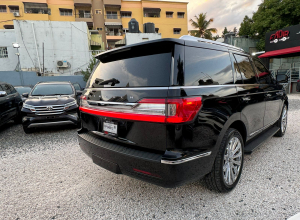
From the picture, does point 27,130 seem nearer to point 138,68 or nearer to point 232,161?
point 138,68

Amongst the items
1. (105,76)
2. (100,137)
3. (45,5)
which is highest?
(45,5)

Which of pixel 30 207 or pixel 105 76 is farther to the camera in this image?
pixel 105 76

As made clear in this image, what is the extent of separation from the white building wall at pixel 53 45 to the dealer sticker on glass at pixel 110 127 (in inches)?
862

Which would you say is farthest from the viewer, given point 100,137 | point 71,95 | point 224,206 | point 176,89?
point 71,95

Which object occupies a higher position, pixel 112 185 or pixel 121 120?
pixel 121 120

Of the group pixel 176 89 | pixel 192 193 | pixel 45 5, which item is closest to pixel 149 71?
pixel 176 89

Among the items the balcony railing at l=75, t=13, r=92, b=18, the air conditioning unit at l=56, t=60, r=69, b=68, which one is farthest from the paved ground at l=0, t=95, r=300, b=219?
the balcony railing at l=75, t=13, r=92, b=18

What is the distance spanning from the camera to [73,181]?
9.00ft

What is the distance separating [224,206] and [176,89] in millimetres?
1453

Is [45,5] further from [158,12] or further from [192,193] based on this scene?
[192,193]

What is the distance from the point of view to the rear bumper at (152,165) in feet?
5.58

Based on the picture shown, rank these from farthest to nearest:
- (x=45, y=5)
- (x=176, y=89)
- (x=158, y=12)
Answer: (x=158, y=12) → (x=45, y=5) → (x=176, y=89)

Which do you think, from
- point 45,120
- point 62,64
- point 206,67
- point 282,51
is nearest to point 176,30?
point 62,64

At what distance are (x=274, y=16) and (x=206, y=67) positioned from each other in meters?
24.8
